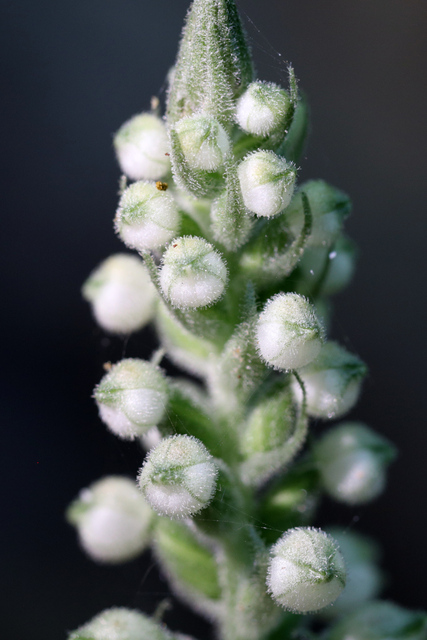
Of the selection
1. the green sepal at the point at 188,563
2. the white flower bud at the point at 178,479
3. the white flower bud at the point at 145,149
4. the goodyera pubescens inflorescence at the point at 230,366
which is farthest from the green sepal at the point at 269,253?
the green sepal at the point at 188,563

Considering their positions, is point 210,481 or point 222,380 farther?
point 222,380

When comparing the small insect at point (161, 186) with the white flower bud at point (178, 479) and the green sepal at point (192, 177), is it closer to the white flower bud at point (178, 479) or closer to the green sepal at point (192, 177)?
the green sepal at point (192, 177)

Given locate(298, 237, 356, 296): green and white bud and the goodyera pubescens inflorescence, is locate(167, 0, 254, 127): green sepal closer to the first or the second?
the goodyera pubescens inflorescence

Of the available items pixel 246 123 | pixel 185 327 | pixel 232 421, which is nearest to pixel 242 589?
pixel 232 421

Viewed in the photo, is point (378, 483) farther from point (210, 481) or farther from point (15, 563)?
point (15, 563)

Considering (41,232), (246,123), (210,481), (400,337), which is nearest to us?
(210,481)

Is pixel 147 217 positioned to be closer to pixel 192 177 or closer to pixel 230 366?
pixel 192 177

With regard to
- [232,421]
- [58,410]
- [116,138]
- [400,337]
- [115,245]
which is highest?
[116,138]

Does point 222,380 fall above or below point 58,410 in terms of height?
above
